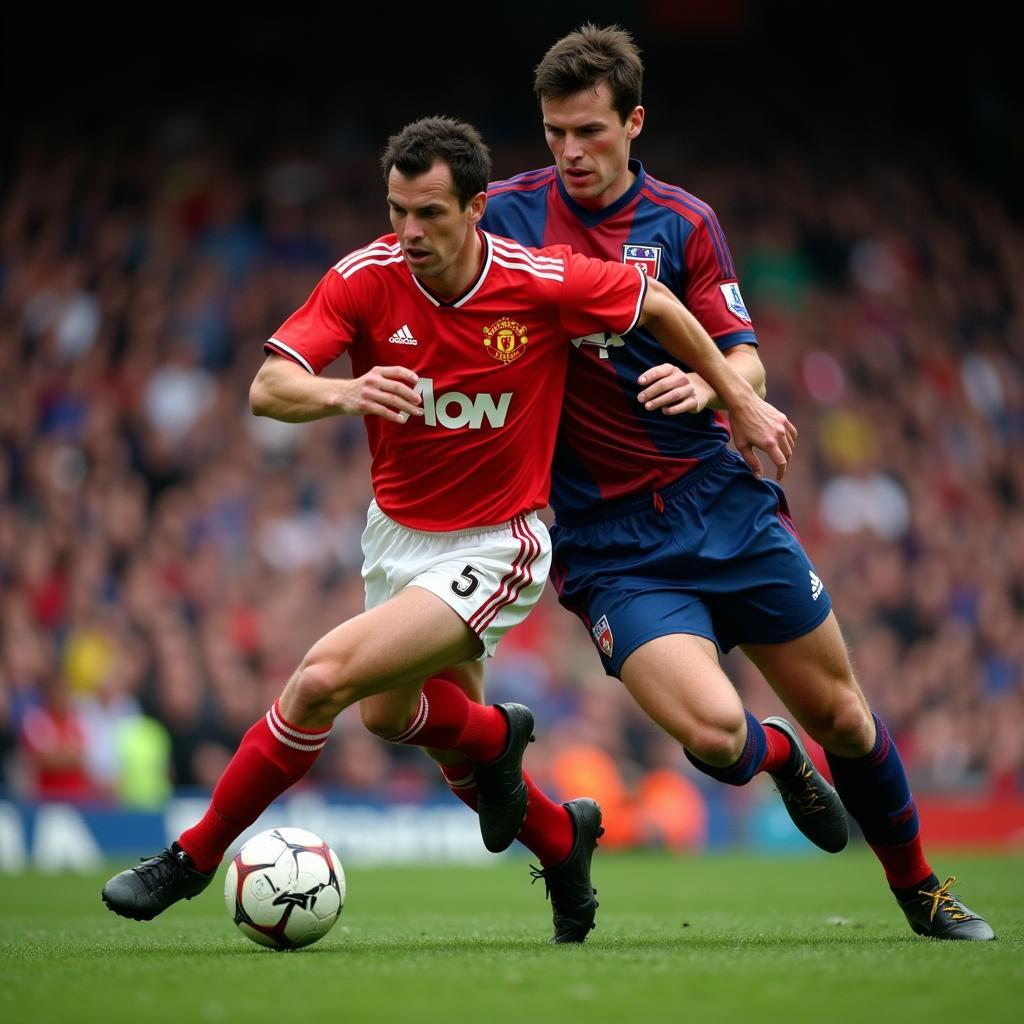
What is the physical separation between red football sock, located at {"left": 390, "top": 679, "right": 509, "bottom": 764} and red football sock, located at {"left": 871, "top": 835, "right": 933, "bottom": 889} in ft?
4.53

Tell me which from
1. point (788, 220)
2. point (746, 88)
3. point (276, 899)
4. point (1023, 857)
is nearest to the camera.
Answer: point (276, 899)

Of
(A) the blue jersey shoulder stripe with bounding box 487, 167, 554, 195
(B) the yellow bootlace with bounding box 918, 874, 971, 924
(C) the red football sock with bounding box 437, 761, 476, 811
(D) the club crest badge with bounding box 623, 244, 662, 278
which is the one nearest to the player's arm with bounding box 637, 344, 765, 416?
(D) the club crest badge with bounding box 623, 244, 662, 278

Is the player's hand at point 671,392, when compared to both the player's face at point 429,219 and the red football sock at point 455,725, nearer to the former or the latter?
the player's face at point 429,219

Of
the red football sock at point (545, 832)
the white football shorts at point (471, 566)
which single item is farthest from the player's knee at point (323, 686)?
the red football sock at point (545, 832)

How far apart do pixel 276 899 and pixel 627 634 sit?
141 cm

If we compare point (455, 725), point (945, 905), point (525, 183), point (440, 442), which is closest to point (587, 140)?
point (525, 183)

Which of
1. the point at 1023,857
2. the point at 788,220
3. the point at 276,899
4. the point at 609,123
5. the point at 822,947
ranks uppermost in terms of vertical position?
the point at 788,220

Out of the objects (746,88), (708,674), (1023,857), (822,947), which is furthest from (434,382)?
(746,88)

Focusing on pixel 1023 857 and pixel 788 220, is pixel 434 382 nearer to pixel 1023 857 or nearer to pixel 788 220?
pixel 1023 857

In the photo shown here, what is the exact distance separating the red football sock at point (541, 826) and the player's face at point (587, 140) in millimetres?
2059

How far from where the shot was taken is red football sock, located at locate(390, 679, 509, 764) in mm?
5535

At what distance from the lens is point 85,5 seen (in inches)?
770

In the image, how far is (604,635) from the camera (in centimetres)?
560

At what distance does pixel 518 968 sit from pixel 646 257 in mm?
2400
